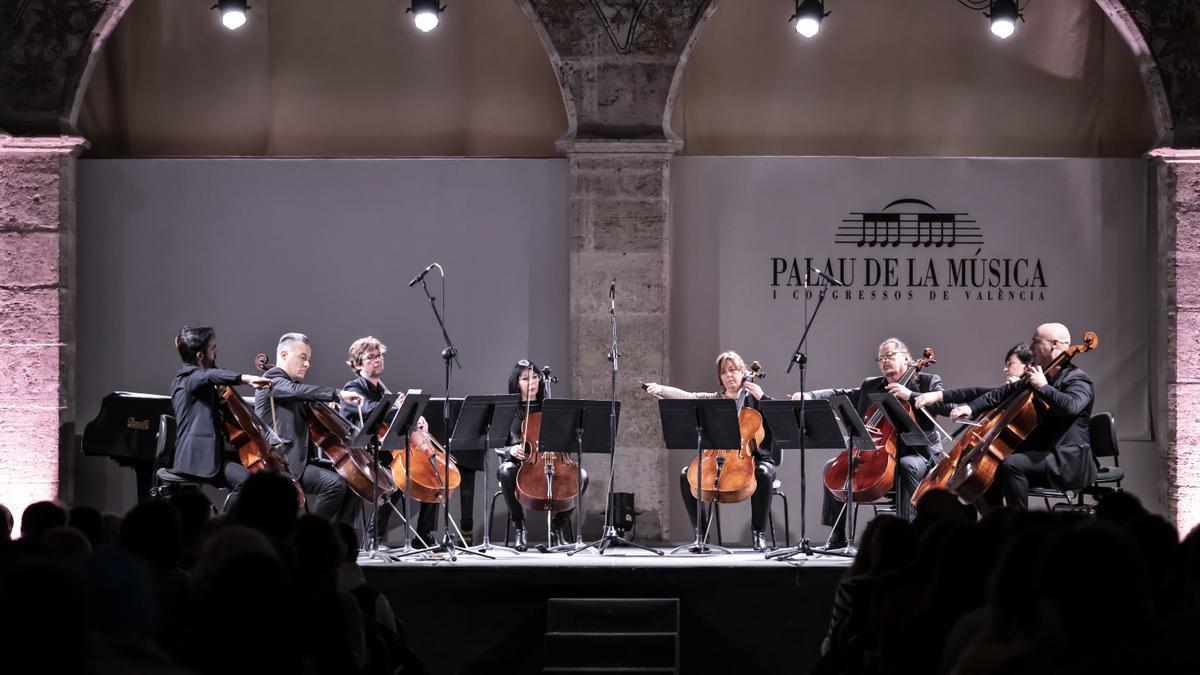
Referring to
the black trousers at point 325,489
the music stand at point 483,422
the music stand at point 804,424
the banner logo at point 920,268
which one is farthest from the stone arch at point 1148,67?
the black trousers at point 325,489

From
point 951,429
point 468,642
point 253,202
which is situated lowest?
point 468,642

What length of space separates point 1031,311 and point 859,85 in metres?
2.03

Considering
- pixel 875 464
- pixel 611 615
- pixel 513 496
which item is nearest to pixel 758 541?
pixel 875 464

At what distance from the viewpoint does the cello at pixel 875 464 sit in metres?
7.75

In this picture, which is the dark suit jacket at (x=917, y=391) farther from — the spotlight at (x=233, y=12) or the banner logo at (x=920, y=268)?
the spotlight at (x=233, y=12)

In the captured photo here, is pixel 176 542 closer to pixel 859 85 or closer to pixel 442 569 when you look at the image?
pixel 442 569

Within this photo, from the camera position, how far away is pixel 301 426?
309 inches

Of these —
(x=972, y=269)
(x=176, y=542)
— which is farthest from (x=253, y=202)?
(x=176, y=542)

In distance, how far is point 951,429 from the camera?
9.38 m

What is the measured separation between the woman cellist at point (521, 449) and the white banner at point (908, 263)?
1.41 meters

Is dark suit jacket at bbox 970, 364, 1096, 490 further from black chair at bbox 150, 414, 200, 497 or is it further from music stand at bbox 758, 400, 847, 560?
black chair at bbox 150, 414, 200, 497

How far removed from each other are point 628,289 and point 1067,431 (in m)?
3.00

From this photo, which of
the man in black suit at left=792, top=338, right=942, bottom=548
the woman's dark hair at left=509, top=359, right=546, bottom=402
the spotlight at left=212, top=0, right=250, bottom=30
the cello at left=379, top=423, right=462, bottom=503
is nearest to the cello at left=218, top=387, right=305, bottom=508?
the cello at left=379, top=423, right=462, bottom=503

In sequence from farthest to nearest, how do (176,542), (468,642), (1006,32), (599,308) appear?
1. (599,308)
2. (1006,32)
3. (468,642)
4. (176,542)
